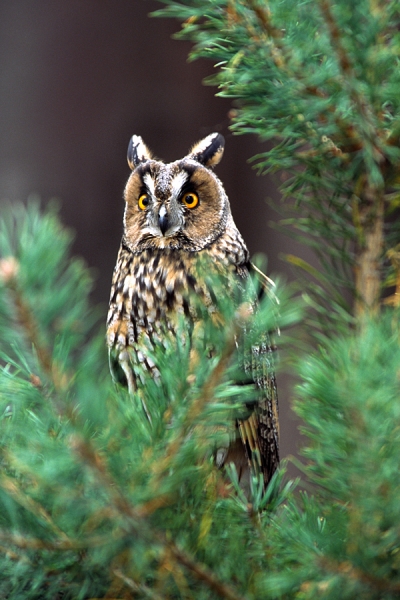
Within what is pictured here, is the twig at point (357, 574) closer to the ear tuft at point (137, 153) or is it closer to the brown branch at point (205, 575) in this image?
the brown branch at point (205, 575)

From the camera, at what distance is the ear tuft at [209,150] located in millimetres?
1183

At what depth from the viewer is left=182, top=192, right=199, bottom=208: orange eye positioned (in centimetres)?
116

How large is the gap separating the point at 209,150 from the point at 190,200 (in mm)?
95

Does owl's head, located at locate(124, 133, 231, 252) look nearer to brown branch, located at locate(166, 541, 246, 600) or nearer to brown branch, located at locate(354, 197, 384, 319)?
brown branch, located at locate(354, 197, 384, 319)

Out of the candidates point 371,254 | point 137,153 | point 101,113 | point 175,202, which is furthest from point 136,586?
point 101,113

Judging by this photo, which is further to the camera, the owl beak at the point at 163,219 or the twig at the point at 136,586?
the owl beak at the point at 163,219

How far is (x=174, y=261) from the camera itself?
1.12 meters

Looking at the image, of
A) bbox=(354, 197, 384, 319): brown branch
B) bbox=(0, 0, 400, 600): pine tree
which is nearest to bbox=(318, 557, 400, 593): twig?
bbox=(0, 0, 400, 600): pine tree

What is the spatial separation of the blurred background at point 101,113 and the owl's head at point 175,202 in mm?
658

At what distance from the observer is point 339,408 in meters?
0.41

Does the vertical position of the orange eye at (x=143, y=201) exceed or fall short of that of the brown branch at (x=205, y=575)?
it exceeds it

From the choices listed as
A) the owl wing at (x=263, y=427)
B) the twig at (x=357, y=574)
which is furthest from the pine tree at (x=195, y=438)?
the owl wing at (x=263, y=427)

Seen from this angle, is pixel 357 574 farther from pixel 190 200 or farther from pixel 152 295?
pixel 190 200

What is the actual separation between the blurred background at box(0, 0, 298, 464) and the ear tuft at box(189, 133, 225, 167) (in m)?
0.65
